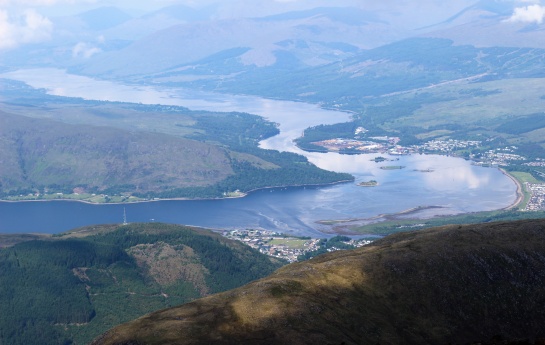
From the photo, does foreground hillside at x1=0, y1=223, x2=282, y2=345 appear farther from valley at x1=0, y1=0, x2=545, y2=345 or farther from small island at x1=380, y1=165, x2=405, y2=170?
small island at x1=380, y1=165, x2=405, y2=170

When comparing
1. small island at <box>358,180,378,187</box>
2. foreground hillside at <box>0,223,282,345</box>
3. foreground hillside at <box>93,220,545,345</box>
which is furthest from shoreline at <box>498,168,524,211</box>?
foreground hillside at <box>93,220,545,345</box>

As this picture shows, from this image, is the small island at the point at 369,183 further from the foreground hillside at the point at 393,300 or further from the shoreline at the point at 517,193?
the foreground hillside at the point at 393,300

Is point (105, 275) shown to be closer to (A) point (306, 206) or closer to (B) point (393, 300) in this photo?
(B) point (393, 300)

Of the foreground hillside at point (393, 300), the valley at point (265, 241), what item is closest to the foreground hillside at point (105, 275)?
the valley at point (265, 241)

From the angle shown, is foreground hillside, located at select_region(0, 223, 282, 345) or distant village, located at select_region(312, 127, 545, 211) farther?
distant village, located at select_region(312, 127, 545, 211)

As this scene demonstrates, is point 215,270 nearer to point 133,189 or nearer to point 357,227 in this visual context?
point 357,227

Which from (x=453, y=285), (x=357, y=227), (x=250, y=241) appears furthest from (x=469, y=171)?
(x=453, y=285)
